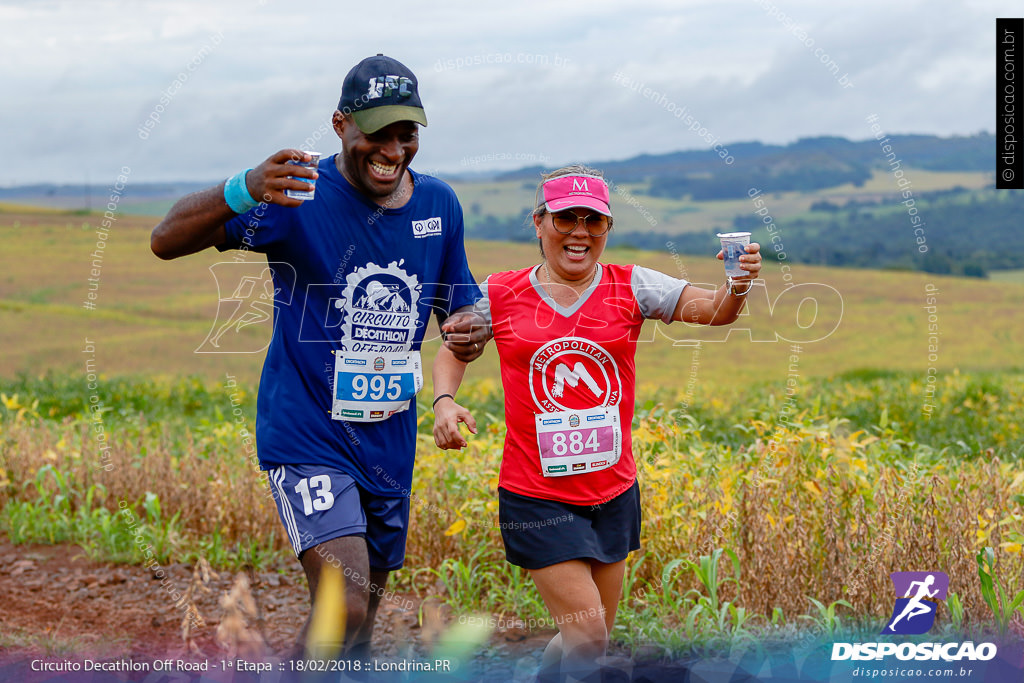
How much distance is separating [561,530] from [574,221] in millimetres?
1081

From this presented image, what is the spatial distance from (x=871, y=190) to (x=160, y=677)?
33963mm

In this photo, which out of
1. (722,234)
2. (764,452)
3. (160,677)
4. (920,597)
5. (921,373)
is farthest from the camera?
(921,373)

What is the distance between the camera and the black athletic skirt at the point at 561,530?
353 centimetres

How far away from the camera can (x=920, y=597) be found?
446 centimetres

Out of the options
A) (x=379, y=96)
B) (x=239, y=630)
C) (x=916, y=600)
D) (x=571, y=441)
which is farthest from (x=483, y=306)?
(x=916, y=600)

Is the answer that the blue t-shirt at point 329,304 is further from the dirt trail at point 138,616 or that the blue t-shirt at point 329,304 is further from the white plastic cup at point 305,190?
the dirt trail at point 138,616

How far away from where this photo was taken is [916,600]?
4.45 metres

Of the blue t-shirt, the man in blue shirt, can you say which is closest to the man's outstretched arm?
the man in blue shirt

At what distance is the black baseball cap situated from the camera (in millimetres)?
3494

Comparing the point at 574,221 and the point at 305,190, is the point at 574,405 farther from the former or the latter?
the point at 305,190

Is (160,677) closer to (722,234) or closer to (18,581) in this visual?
(18,581)

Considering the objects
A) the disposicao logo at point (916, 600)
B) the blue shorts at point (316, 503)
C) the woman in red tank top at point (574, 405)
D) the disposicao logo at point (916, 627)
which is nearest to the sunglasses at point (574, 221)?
the woman in red tank top at point (574, 405)

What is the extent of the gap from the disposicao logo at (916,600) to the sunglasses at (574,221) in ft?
7.09

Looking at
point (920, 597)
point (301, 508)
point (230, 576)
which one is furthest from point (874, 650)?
point (230, 576)
